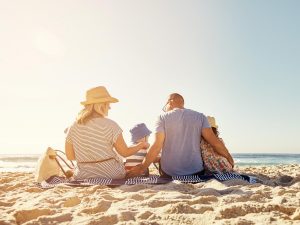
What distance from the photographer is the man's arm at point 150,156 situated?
5.70 metres

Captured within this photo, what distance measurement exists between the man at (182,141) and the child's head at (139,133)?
1.79 ft

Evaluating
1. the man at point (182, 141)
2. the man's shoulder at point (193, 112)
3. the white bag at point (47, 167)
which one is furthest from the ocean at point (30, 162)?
the man's shoulder at point (193, 112)

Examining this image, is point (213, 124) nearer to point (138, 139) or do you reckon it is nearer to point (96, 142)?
point (138, 139)

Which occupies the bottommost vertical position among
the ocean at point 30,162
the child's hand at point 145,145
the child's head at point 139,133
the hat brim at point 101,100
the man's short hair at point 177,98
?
the ocean at point 30,162

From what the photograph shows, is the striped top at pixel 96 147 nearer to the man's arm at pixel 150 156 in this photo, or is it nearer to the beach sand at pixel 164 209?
the man's arm at pixel 150 156

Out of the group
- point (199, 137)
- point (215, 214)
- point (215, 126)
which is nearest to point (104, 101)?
point (199, 137)

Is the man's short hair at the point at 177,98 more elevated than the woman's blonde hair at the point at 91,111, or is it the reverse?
the man's short hair at the point at 177,98

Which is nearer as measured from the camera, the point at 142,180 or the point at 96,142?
the point at 142,180

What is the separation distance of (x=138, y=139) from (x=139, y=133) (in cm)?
11

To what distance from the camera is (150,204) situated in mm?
3299

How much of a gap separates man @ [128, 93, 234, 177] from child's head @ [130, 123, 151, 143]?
55 cm

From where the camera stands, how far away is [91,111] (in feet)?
18.0

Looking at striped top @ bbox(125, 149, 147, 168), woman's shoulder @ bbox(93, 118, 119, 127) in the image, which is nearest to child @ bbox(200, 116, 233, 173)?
striped top @ bbox(125, 149, 147, 168)

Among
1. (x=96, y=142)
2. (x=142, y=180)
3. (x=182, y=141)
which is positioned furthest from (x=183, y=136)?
(x=96, y=142)
